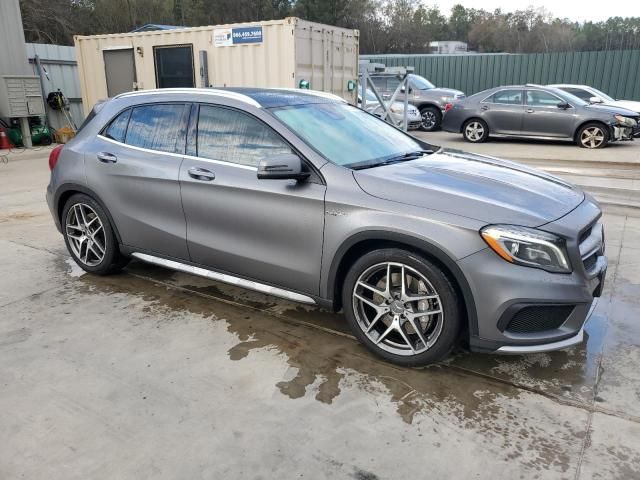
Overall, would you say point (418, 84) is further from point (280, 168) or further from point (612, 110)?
point (280, 168)

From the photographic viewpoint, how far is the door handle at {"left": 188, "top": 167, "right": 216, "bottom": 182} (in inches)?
144

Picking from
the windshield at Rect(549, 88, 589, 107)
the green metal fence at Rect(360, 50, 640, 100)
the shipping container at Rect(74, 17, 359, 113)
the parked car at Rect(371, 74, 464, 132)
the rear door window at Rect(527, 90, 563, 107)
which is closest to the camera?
the shipping container at Rect(74, 17, 359, 113)

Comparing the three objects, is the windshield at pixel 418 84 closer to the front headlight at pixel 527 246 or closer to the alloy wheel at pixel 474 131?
the alloy wheel at pixel 474 131

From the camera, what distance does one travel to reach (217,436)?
8.43ft

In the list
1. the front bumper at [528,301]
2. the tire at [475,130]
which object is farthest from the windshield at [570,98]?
the front bumper at [528,301]

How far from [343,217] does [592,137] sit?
11.0 m

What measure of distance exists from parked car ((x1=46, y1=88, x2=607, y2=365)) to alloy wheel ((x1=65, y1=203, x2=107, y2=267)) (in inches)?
0.8

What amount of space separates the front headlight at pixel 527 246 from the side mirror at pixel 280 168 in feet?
3.68

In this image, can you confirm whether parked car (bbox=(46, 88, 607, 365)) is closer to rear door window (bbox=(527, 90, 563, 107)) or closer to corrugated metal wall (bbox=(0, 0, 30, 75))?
rear door window (bbox=(527, 90, 563, 107))

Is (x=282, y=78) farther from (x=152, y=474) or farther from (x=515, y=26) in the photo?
(x=515, y=26)

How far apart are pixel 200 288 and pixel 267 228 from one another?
1.22m

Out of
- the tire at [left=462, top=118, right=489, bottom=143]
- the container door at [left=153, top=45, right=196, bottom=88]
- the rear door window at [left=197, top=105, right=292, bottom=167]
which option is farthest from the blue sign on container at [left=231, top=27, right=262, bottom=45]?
the rear door window at [left=197, top=105, right=292, bottom=167]

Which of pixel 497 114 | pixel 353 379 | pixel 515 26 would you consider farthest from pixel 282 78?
pixel 515 26

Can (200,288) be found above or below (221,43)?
below
